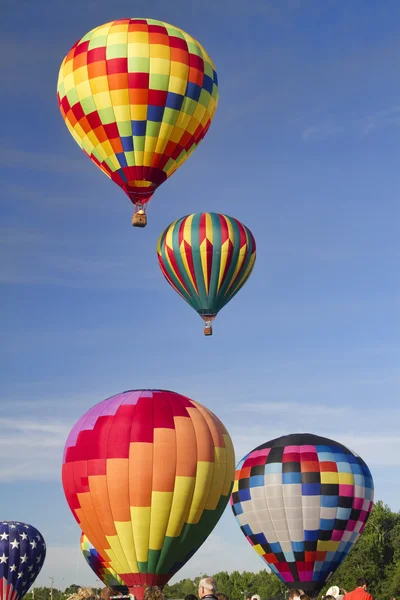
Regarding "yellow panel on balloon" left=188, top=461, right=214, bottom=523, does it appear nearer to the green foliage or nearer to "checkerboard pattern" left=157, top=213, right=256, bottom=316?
"checkerboard pattern" left=157, top=213, right=256, bottom=316

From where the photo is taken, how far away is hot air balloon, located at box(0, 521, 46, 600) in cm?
3428

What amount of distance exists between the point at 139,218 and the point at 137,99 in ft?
10.4

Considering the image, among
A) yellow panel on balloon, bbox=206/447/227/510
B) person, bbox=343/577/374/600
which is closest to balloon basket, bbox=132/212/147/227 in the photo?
yellow panel on balloon, bbox=206/447/227/510

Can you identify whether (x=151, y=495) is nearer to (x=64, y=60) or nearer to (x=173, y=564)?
(x=173, y=564)

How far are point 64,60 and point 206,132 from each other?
4604 millimetres

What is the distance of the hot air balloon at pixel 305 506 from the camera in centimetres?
2761

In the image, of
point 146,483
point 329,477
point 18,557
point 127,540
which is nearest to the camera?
point 146,483

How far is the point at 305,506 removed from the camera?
27562mm

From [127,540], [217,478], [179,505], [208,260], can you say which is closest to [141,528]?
[127,540]

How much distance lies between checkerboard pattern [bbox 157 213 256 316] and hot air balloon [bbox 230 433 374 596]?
18.4 feet

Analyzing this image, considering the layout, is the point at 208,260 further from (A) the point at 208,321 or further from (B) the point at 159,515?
(B) the point at 159,515

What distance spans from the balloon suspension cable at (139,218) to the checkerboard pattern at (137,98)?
0.33 meters

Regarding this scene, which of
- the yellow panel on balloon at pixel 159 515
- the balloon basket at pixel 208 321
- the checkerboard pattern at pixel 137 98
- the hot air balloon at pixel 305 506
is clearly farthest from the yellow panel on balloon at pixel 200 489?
the balloon basket at pixel 208 321

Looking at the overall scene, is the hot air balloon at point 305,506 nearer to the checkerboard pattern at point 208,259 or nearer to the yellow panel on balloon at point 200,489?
the checkerboard pattern at point 208,259
